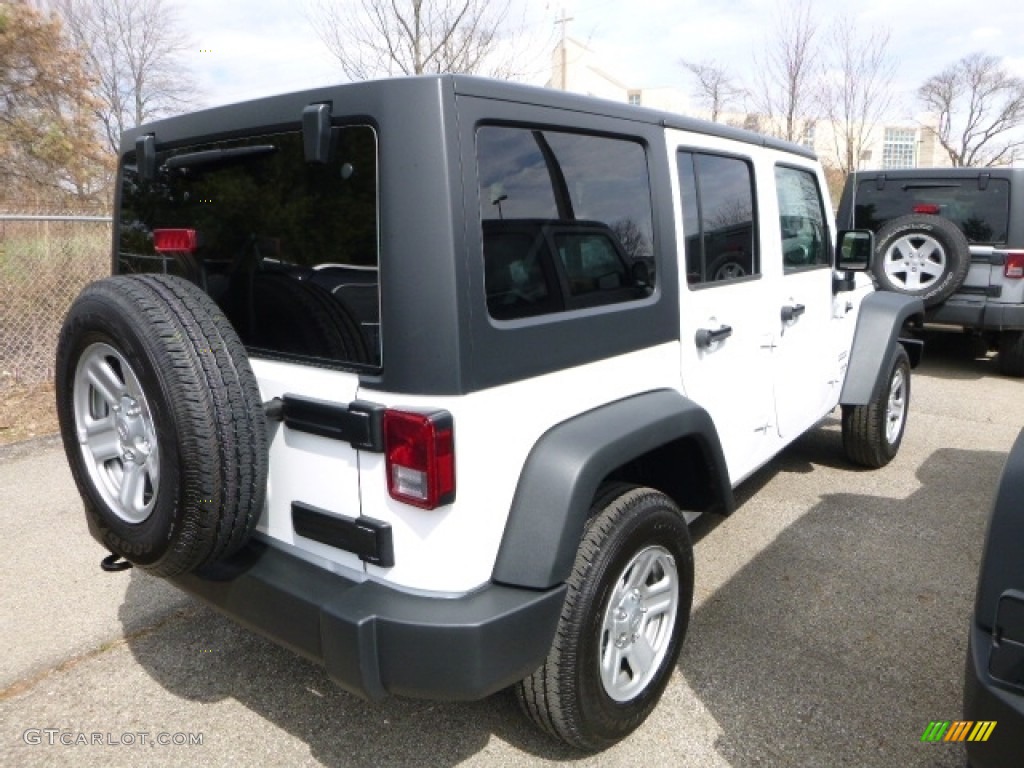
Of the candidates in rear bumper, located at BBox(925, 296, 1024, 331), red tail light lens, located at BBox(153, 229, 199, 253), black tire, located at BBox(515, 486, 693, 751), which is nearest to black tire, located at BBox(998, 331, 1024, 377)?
rear bumper, located at BBox(925, 296, 1024, 331)

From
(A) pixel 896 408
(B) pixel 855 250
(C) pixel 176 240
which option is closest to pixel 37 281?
(C) pixel 176 240

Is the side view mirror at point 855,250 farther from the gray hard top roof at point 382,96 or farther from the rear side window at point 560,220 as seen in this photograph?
the rear side window at point 560,220

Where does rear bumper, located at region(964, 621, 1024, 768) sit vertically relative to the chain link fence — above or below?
below

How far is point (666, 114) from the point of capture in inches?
106

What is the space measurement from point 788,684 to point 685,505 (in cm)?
70

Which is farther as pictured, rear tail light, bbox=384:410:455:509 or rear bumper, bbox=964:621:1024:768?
rear tail light, bbox=384:410:455:509

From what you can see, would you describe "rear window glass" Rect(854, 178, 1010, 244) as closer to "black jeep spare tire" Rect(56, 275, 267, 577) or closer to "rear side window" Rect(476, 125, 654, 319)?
A: "rear side window" Rect(476, 125, 654, 319)

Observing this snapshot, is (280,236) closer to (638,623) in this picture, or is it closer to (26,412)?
(638,623)

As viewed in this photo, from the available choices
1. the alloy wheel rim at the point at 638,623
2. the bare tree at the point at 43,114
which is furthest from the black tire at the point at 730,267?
the bare tree at the point at 43,114

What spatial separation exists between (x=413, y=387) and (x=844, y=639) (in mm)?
2146

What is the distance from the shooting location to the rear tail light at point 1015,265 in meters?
7.09

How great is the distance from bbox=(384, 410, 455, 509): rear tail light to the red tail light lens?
36.9 inches

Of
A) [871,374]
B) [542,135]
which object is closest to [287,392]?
[542,135]

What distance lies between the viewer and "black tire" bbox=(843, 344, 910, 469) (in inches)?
181
